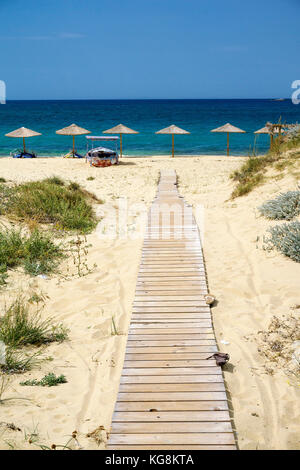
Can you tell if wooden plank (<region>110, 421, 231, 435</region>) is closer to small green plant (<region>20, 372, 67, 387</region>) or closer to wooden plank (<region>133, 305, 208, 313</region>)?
small green plant (<region>20, 372, 67, 387</region>)

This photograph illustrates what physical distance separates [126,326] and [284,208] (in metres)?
4.29

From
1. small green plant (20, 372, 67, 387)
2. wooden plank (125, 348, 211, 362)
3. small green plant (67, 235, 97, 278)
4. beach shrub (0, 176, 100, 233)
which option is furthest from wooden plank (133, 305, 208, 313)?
beach shrub (0, 176, 100, 233)

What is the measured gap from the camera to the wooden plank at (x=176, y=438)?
2.76m

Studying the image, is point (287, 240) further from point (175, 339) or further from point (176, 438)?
point (176, 438)

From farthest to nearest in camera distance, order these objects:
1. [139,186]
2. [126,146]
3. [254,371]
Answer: [126,146] < [139,186] < [254,371]

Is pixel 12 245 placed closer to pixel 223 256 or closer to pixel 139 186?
pixel 223 256

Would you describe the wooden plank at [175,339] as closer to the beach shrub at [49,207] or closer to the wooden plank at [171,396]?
the wooden plank at [171,396]

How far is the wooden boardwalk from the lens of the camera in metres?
2.83

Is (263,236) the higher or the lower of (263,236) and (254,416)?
the higher

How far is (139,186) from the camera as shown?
13.6 meters

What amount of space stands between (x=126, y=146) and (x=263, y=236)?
2708cm

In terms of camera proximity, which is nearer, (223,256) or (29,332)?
(29,332)

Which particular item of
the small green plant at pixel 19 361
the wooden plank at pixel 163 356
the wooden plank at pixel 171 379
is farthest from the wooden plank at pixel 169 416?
the small green plant at pixel 19 361

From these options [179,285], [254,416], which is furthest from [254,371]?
[179,285]
